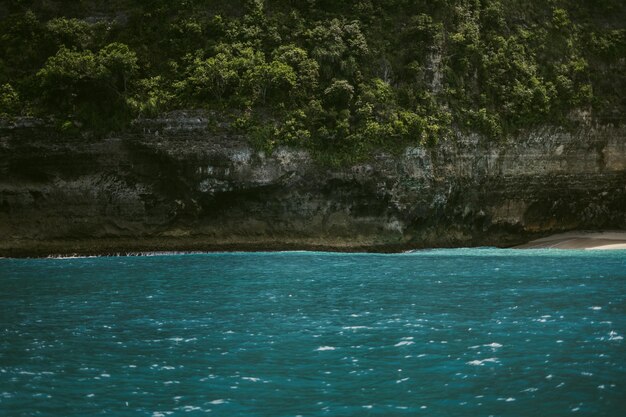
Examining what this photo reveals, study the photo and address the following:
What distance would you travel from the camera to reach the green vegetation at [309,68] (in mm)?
33344

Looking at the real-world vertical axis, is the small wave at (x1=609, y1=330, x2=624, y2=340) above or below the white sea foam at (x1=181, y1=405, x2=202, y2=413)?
above

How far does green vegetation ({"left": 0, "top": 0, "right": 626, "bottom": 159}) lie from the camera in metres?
33.3

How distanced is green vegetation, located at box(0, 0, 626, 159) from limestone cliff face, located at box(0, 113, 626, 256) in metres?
1.21

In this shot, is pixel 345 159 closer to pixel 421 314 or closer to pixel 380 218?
pixel 380 218

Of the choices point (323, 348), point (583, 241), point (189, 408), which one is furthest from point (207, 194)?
point (189, 408)

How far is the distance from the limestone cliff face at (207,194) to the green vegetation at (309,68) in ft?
3.98

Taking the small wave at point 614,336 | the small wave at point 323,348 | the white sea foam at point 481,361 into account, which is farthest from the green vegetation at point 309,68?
the white sea foam at point 481,361

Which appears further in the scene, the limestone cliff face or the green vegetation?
the green vegetation

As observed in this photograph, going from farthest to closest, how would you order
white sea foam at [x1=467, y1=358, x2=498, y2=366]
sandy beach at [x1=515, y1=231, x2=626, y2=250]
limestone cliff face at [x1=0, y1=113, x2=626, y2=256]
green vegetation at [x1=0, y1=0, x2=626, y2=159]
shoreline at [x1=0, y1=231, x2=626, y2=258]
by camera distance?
sandy beach at [x1=515, y1=231, x2=626, y2=250]
green vegetation at [x1=0, y1=0, x2=626, y2=159]
limestone cliff face at [x1=0, y1=113, x2=626, y2=256]
shoreline at [x1=0, y1=231, x2=626, y2=258]
white sea foam at [x1=467, y1=358, x2=498, y2=366]

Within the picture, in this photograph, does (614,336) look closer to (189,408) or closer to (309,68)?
(189,408)

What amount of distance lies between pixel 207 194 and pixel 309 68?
29.3ft

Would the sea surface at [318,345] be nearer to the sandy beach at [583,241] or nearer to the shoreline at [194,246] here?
the shoreline at [194,246]

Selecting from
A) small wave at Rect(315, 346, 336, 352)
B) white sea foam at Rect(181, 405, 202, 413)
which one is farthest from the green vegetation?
white sea foam at Rect(181, 405, 202, 413)

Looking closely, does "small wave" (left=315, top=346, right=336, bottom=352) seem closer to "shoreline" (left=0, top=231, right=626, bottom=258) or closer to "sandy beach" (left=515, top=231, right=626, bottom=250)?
"shoreline" (left=0, top=231, right=626, bottom=258)
